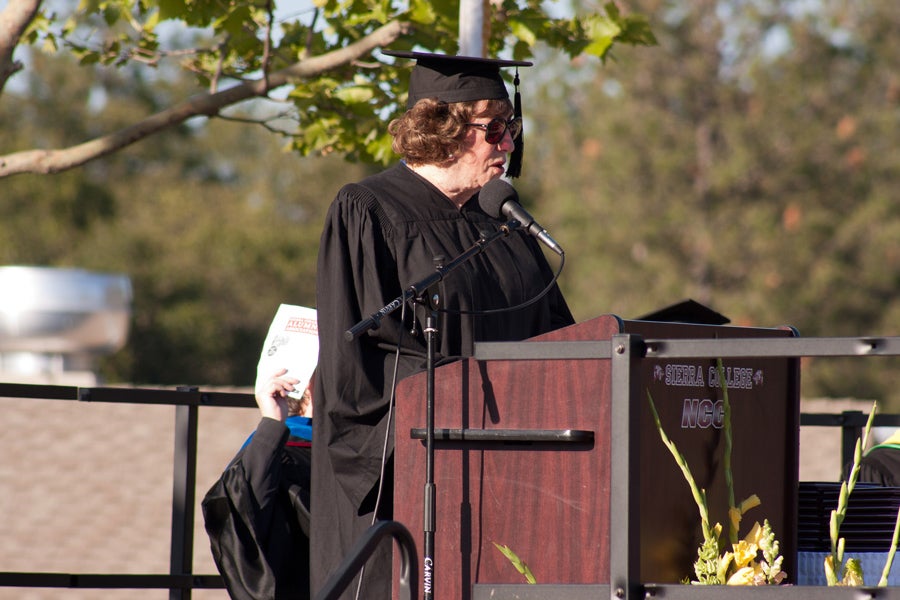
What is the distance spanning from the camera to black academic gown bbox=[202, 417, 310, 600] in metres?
3.90

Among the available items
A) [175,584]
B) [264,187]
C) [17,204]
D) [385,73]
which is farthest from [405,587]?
[264,187]

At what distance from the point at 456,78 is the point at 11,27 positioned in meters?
2.64

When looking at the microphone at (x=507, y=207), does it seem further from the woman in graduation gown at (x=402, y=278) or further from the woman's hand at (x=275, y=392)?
the woman's hand at (x=275, y=392)

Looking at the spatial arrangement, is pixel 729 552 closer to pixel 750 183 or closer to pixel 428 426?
pixel 428 426

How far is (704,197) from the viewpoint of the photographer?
26.2 metres

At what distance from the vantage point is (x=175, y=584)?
462cm

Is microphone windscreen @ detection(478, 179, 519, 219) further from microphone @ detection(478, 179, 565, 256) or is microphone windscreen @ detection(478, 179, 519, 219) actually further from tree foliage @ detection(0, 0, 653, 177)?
tree foliage @ detection(0, 0, 653, 177)

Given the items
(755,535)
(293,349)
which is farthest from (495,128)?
(755,535)

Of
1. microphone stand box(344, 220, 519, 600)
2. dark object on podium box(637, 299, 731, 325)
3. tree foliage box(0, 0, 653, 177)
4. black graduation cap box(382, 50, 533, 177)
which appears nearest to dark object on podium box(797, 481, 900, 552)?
dark object on podium box(637, 299, 731, 325)

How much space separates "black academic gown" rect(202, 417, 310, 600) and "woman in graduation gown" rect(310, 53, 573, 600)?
1.33 ft

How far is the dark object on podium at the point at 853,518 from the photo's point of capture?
3150 millimetres

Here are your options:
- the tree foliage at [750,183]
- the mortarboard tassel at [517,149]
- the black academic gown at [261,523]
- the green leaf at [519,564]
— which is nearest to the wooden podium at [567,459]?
the green leaf at [519,564]

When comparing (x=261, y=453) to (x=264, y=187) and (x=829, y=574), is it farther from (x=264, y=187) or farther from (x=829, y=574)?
(x=264, y=187)

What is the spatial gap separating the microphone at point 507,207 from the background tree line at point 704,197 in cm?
2025
